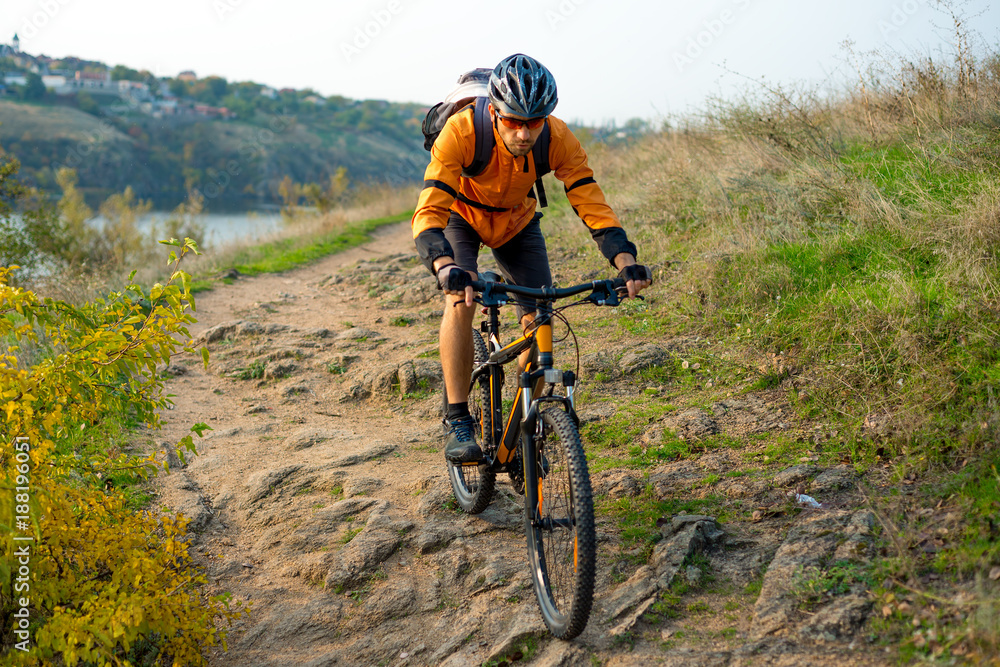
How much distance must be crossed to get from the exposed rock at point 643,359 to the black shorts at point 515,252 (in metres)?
1.68

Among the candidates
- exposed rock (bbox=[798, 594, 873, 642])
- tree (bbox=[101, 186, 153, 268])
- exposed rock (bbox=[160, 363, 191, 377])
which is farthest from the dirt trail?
tree (bbox=[101, 186, 153, 268])

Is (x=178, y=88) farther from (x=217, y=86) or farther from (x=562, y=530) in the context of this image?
(x=562, y=530)

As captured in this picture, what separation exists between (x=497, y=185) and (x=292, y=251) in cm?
1147

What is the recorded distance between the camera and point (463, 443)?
3.44 meters

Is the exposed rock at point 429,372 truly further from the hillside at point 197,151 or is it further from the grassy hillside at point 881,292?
the hillside at point 197,151

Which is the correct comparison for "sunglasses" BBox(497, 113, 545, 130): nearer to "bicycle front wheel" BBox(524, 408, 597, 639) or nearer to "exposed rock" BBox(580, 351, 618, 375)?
"bicycle front wheel" BBox(524, 408, 597, 639)

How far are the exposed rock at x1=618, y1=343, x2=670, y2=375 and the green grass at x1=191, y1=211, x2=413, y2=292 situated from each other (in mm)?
7904

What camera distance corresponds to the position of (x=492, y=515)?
363cm

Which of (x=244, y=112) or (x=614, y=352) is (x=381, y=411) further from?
(x=244, y=112)

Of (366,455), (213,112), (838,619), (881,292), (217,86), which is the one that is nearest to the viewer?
(838,619)

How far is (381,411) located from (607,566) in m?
3.01

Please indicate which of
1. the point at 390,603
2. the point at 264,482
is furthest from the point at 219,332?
the point at 390,603

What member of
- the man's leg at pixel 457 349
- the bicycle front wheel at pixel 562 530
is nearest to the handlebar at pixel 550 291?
the bicycle front wheel at pixel 562 530

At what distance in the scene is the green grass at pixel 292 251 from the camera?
A: 12.1 metres
